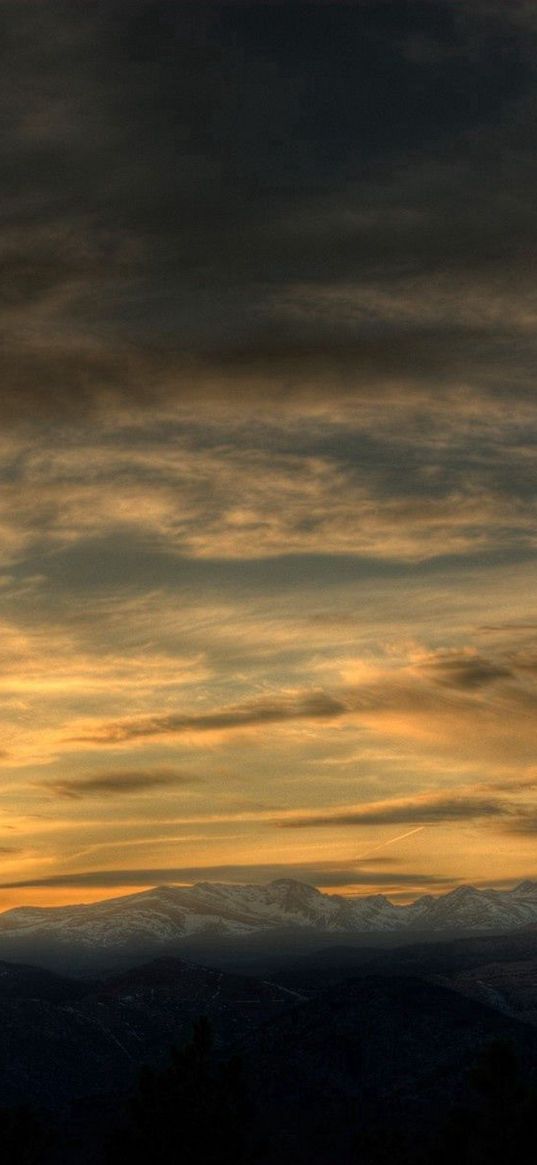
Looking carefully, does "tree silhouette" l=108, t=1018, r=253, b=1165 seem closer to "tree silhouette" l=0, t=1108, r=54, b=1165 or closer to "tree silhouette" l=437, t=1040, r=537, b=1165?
"tree silhouette" l=0, t=1108, r=54, b=1165

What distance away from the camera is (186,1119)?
10631 cm

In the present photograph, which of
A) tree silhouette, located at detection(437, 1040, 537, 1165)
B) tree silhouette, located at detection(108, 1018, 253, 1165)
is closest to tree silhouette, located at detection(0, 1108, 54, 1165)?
tree silhouette, located at detection(108, 1018, 253, 1165)

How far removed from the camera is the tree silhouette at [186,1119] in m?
105

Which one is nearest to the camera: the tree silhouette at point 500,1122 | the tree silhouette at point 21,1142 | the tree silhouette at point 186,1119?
the tree silhouette at point 500,1122

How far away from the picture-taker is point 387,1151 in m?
114

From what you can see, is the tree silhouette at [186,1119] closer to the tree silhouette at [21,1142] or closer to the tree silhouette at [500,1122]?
the tree silhouette at [21,1142]

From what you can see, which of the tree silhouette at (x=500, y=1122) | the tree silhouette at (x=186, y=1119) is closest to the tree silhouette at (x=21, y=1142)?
the tree silhouette at (x=186, y=1119)

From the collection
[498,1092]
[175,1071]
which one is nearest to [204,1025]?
[175,1071]

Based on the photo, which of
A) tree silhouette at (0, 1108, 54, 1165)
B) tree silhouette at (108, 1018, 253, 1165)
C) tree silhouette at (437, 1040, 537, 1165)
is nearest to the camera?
tree silhouette at (437, 1040, 537, 1165)

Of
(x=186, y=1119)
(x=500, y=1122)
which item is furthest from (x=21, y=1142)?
(x=500, y=1122)

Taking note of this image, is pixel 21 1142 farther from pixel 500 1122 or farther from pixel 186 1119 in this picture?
pixel 500 1122

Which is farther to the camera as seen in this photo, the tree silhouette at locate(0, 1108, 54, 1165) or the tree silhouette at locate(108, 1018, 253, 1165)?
the tree silhouette at locate(108, 1018, 253, 1165)

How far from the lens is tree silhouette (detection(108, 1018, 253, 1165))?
105125 millimetres

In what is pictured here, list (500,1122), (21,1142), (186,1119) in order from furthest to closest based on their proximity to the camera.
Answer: (186,1119) → (21,1142) → (500,1122)
